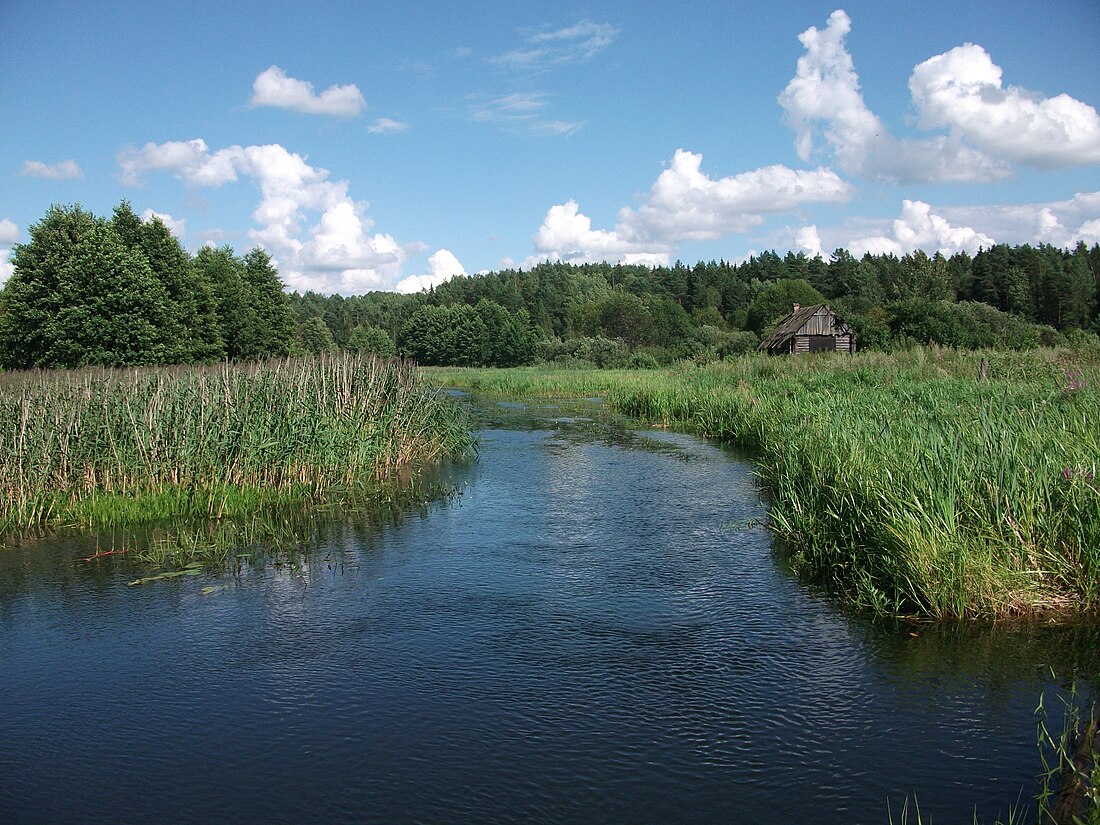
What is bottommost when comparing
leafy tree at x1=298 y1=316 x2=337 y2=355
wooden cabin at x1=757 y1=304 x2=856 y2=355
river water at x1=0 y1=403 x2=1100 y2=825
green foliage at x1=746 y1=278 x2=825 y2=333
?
river water at x1=0 y1=403 x2=1100 y2=825

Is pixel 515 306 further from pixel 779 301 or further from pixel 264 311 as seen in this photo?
pixel 264 311

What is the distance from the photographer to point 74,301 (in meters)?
22.3

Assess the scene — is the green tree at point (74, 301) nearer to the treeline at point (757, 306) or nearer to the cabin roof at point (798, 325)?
the treeline at point (757, 306)

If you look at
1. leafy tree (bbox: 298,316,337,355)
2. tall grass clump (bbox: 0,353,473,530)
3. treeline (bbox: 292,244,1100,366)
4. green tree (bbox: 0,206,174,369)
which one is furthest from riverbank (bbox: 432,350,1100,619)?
leafy tree (bbox: 298,316,337,355)

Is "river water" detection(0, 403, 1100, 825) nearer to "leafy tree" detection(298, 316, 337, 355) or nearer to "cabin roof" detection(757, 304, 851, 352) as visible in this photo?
"cabin roof" detection(757, 304, 851, 352)

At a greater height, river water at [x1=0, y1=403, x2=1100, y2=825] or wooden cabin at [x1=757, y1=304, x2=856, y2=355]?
wooden cabin at [x1=757, y1=304, x2=856, y2=355]

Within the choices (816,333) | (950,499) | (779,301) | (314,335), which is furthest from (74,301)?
(779,301)

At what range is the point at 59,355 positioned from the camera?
22234 millimetres

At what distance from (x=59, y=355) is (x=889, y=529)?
22.1 m

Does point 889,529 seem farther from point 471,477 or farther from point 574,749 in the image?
point 471,477

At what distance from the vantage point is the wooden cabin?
4972 cm

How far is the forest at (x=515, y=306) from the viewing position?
73.9 feet

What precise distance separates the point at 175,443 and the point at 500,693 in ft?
27.3

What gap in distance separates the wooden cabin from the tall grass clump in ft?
127
